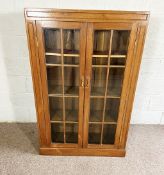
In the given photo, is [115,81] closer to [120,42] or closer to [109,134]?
[120,42]

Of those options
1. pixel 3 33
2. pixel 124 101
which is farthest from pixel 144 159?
pixel 3 33

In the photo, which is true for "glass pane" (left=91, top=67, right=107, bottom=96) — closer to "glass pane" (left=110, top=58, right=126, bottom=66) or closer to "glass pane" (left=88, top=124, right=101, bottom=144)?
"glass pane" (left=110, top=58, right=126, bottom=66)

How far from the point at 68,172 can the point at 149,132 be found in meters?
1.13

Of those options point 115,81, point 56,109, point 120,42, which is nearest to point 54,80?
point 56,109

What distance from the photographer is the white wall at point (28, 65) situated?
1.79 metres

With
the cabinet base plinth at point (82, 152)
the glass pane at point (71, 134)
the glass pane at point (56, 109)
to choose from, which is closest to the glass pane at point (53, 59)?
the glass pane at point (56, 109)

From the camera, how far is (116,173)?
1.78 meters

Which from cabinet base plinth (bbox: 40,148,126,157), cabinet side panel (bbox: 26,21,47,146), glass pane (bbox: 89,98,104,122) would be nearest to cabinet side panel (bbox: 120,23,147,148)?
cabinet base plinth (bbox: 40,148,126,157)

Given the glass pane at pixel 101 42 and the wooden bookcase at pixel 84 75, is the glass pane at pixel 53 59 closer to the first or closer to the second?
the wooden bookcase at pixel 84 75

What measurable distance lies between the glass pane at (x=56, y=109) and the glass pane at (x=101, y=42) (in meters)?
0.57

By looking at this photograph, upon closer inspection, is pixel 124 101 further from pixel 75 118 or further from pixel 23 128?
pixel 23 128

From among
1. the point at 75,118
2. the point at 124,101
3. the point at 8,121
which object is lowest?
the point at 8,121

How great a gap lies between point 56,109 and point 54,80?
0.32 m

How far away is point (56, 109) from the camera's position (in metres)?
1.82
